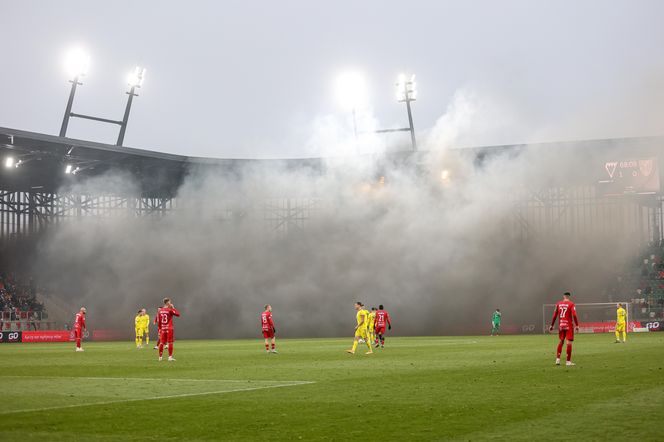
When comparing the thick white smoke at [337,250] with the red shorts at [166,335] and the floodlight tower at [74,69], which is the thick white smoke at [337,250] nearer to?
the floodlight tower at [74,69]

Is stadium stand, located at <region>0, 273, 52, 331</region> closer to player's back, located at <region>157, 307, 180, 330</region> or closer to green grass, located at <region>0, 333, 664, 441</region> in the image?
player's back, located at <region>157, 307, 180, 330</region>

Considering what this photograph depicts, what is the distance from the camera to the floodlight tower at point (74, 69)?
51.7m

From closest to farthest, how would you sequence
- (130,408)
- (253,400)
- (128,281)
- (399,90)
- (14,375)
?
(130,408) → (253,400) → (14,375) → (399,90) → (128,281)

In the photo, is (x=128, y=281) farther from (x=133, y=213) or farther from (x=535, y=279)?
(x=535, y=279)

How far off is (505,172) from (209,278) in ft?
74.0

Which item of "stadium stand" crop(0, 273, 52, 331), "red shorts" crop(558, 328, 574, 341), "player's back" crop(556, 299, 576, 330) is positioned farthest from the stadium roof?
"red shorts" crop(558, 328, 574, 341)

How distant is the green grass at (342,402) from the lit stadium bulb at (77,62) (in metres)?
33.5

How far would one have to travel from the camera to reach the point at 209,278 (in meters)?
60.5

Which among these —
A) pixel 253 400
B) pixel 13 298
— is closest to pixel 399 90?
pixel 13 298

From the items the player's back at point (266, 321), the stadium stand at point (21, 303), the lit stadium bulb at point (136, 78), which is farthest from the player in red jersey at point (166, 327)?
the lit stadium bulb at point (136, 78)

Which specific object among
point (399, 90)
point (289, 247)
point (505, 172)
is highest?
point (399, 90)

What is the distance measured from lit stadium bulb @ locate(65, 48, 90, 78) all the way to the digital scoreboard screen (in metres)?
34.7

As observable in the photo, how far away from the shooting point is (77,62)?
51750 millimetres

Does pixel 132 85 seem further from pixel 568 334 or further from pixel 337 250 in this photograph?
pixel 568 334
